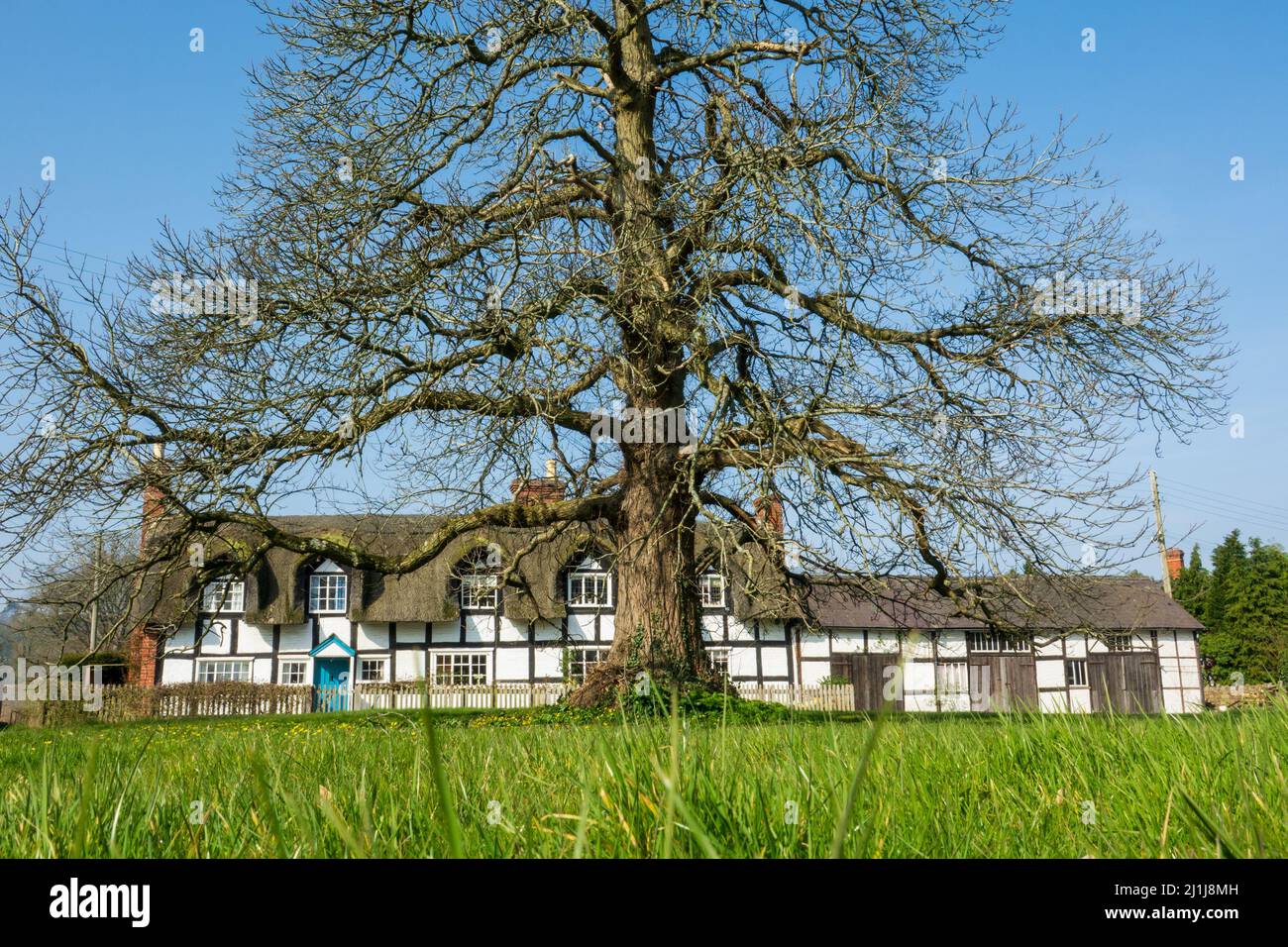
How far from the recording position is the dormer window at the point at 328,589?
32.6 meters

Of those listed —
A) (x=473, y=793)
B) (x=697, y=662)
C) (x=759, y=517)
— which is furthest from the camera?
(x=697, y=662)

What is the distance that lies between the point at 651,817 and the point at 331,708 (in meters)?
30.9

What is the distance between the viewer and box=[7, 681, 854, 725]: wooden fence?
89.6 feet

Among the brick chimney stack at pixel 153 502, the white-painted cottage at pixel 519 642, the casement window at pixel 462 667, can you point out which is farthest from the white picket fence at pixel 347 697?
the brick chimney stack at pixel 153 502

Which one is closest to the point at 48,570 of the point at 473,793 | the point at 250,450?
the point at 250,450

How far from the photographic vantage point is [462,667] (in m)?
31.5

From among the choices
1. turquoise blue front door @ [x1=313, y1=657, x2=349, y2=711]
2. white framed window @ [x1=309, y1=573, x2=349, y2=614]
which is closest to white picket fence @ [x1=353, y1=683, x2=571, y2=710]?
turquoise blue front door @ [x1=313, y1=657, x2=349, y2=711]

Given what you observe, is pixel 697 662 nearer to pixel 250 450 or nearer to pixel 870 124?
pixel 250 450

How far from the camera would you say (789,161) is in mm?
10477

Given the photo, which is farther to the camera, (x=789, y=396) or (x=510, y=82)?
(x=510, y=82)

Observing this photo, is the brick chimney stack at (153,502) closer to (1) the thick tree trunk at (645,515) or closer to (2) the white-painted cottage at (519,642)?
(1) the thick tree trunk at (645,515)

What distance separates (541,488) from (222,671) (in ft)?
74.4

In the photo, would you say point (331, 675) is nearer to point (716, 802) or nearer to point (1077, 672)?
point (1077, 672)

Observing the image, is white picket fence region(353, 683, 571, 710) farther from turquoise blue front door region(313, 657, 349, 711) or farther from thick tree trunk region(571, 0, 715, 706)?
thick tree trunk region(571, 0, 715, 706)
